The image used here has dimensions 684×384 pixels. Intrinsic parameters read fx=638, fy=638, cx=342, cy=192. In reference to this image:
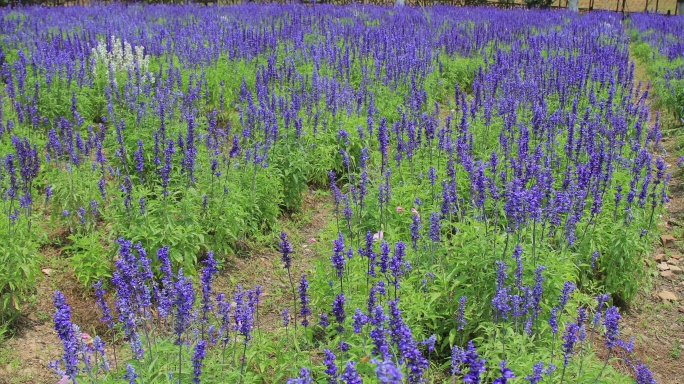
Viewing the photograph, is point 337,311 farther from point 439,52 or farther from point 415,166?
point 439,52

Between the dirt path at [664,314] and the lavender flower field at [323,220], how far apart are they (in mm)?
138

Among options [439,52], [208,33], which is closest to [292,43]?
[208,33]

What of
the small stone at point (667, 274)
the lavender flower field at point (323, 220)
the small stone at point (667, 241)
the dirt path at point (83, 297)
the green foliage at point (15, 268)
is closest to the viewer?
the lavender flower field at point (323, 220)

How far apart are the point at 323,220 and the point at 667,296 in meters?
3.39

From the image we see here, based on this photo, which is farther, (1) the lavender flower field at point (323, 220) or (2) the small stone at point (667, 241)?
(2) the small stone at point (667, 241)

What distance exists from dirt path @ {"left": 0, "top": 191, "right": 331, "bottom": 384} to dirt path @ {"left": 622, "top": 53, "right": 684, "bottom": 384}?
8.53 ft

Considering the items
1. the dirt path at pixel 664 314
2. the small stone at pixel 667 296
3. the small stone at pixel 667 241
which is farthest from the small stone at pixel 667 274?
the small stone at pixel 667 241

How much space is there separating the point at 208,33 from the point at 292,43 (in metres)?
1.70

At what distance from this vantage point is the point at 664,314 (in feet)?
17.3

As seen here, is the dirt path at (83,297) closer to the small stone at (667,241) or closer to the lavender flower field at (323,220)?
the lavender flower field at (323,220)

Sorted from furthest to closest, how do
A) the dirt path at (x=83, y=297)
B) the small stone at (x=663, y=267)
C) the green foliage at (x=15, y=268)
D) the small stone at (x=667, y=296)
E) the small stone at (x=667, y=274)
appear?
the small stone at (x=663, y=267) → the small stone at (x=667, y=274) → the small stone at (x=667, y=296) → the green foliage at (x=15, y=268) → the dirt path at (x=83, y=297)

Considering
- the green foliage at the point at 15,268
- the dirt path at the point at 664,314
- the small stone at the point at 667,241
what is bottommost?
the dirt path at the point at 664,314

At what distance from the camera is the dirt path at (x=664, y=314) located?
4.55 meters

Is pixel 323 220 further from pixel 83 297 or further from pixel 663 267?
pixel 663 267
